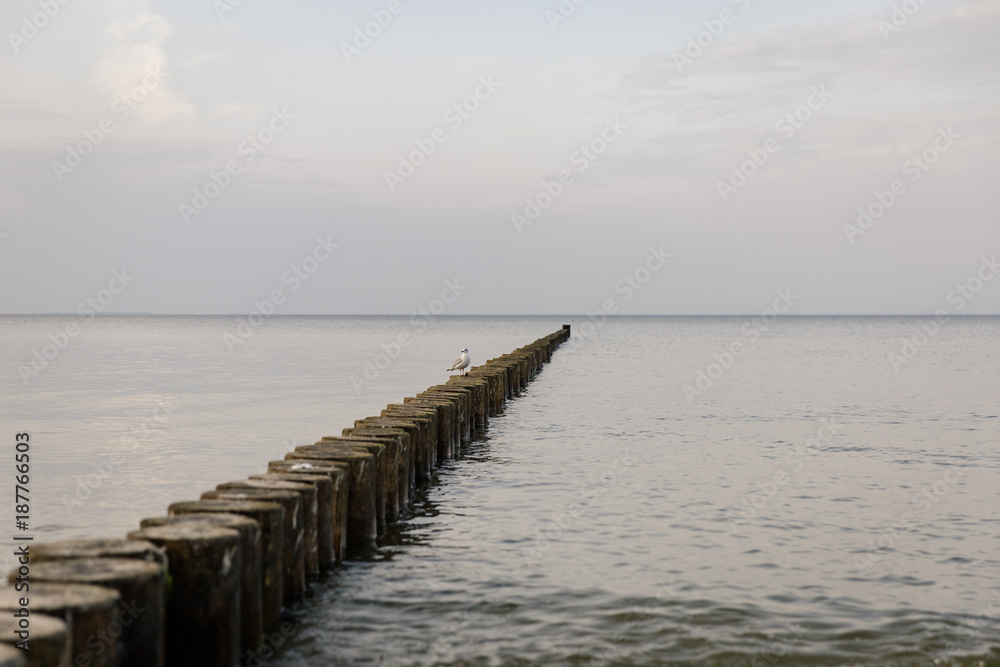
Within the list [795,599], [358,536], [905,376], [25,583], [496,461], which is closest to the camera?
[25,583]

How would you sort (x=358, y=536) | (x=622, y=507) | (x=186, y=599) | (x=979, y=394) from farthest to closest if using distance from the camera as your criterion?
(x=979, y=394)
(x=622, y=507)
(x=358, y=536)
(x=186, y=599)

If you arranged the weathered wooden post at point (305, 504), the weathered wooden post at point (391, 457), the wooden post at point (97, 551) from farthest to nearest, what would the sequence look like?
1. the weathered wooden post at point (391, 457)
2. the weathered wooden post at point (305, 504)
3. the wooden post at point (97, 551)

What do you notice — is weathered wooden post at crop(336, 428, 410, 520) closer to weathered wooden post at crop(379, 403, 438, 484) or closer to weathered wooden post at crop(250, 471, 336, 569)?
weathered wooden post at crop(379, 403, 438, 484)

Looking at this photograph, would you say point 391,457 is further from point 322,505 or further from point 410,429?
point 322,505

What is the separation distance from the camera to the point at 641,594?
6.84 metres

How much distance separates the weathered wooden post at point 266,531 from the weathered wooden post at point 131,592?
1.18 m

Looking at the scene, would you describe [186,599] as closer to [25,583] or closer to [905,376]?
[25,583]

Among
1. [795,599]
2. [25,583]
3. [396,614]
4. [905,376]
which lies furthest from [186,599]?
[905,376]

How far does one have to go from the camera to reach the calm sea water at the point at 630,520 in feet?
19.6

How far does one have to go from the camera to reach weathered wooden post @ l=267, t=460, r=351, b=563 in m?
7.25

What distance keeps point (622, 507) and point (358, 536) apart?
3.26 m

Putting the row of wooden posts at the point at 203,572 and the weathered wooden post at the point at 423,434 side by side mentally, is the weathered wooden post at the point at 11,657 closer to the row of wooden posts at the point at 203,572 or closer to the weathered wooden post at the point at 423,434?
the row of wooden posts at the point at 203,572

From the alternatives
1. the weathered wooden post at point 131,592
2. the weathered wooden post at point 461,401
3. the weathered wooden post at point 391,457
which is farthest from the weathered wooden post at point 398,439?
the weathered wooden post at point 131,592

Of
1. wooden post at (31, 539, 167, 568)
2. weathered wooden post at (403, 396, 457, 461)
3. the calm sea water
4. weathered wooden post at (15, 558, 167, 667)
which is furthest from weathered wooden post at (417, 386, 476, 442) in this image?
weathered wooden post at (15, 558, 167, 667)
